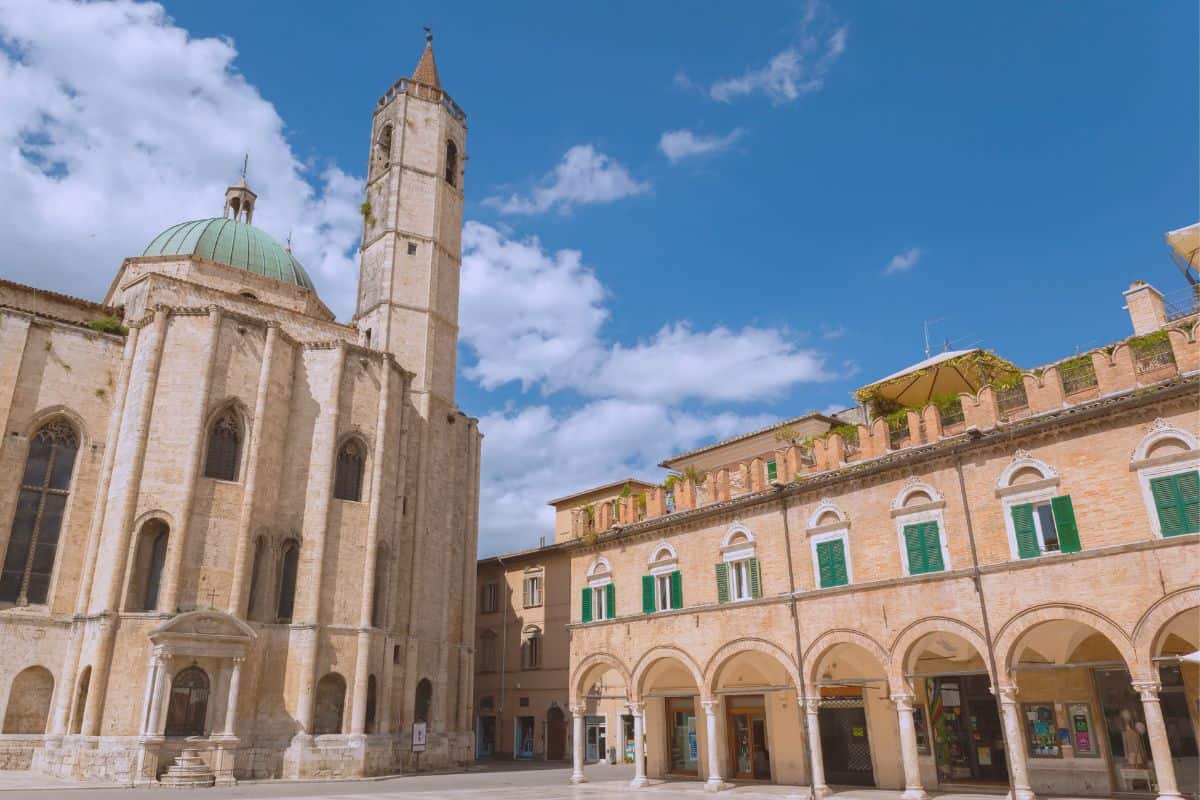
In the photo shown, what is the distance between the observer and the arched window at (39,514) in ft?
87.6

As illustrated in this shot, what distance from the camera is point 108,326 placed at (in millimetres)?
30688

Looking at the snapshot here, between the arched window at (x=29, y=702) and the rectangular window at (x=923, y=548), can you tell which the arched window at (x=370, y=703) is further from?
the rectangular window at (x=923, y=548)

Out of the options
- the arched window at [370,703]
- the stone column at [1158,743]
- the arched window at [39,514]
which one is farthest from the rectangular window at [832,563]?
the arched window at [39,514]

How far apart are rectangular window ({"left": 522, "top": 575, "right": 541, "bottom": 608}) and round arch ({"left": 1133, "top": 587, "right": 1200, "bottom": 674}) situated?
2738cm

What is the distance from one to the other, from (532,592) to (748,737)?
56.1 feet

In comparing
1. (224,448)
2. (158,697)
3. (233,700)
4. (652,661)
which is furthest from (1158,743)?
(224,448)

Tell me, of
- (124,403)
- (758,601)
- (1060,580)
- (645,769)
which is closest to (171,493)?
(124,403)

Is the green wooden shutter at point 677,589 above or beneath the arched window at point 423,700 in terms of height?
above

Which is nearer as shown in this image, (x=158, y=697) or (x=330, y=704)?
(x=158, y=697)

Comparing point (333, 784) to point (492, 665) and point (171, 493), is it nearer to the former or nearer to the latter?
point (171, 493)

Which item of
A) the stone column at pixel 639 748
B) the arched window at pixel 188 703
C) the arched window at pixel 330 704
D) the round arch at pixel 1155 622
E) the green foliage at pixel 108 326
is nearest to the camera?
the round arch at pixel 1155 622

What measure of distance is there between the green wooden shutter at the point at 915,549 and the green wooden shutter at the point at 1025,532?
2.01 m

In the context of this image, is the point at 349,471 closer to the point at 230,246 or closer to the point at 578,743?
the point at 578,743

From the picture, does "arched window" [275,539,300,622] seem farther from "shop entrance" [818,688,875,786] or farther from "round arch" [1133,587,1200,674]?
"round arch" [1133,587,1200,674]
